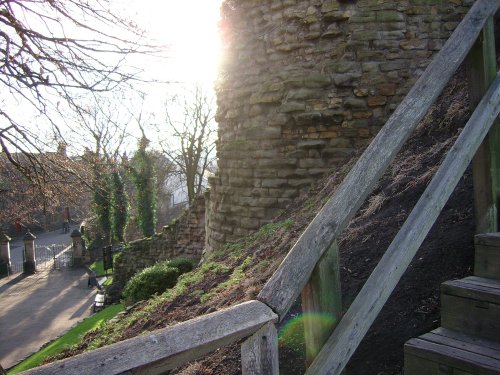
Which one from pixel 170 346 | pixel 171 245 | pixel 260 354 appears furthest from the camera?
pixel 171 245

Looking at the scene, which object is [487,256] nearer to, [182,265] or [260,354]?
[260,354]

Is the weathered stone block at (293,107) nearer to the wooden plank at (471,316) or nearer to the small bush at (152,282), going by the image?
the small bush at (152,282)

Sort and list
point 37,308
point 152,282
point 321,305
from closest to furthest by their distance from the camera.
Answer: point 321,305 < point 152,282 < point 37,308

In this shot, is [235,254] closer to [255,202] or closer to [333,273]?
[255,202]

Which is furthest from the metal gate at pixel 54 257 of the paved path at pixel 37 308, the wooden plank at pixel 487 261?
the wooden plank at pixel 487 261

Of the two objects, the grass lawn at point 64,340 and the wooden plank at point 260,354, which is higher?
the wooden plank at point 260,354

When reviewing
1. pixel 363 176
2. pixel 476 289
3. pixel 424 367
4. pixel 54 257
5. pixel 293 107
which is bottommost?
pixel 54 257

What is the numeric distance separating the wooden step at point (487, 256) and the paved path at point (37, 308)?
11541 millimetres

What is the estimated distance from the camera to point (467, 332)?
7.27ft

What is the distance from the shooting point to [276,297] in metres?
1.66

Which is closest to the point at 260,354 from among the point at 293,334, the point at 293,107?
the point at 293,334

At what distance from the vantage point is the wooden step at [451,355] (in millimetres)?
1922

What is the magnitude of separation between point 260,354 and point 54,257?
30421 millimetres

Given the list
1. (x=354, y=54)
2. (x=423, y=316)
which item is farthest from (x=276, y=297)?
(x=354, y=54)
